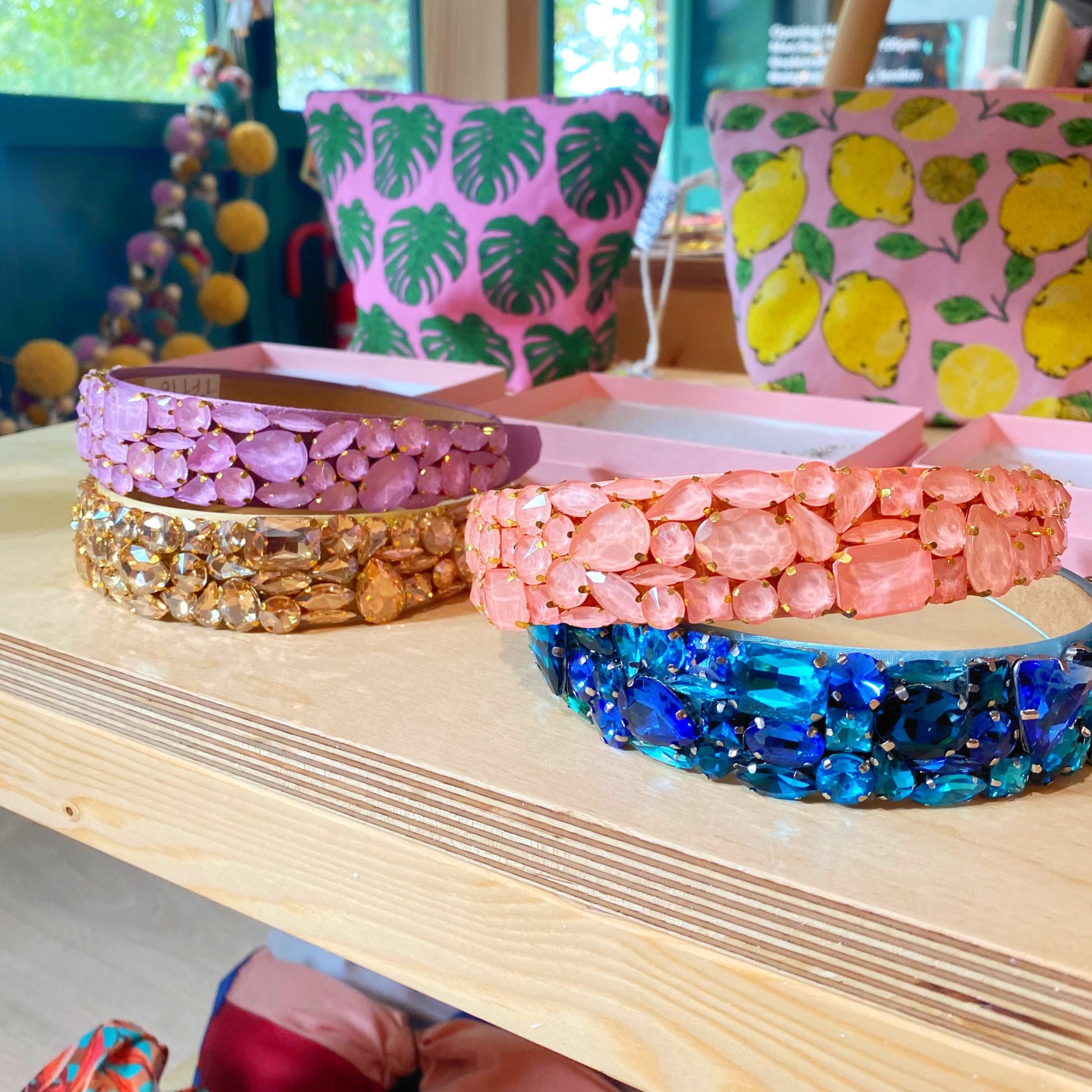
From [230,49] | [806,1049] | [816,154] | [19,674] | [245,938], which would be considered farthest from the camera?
[230,49]

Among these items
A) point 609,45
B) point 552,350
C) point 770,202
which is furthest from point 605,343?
point 609,45

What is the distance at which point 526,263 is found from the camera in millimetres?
691

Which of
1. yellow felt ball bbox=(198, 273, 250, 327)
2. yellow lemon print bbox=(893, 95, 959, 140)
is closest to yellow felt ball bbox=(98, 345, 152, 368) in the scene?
yellow felt ball bbox=(198, 273, 250, 327)

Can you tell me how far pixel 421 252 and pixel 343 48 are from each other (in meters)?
0.50

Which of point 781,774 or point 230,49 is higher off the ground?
point 230,49

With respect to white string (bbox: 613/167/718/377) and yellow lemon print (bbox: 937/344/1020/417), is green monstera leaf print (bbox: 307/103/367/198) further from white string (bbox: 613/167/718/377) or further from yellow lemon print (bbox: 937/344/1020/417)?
yellow lemon print (bbox: 937/344/1020/417)

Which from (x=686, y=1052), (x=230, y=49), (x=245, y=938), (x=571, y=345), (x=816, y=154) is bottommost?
(x=245, y=938)

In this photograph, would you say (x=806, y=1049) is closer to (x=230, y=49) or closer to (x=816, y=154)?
(x=816, y=154)

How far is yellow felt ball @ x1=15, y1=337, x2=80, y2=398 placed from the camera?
768mm

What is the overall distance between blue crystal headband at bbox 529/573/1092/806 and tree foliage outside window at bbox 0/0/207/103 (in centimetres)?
74

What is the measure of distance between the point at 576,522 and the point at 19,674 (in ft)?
0.72

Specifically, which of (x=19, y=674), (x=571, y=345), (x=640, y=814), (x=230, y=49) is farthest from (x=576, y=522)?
(x=230, y=49)

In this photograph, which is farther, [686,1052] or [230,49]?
[230,49]

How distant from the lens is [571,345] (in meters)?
0.71
